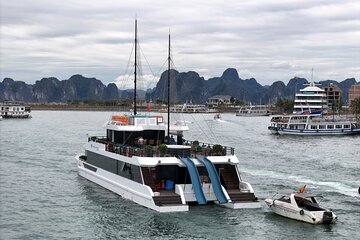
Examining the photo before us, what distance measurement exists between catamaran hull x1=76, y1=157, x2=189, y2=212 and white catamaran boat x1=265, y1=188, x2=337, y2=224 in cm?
558

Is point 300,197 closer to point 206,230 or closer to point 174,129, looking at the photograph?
point 206,230

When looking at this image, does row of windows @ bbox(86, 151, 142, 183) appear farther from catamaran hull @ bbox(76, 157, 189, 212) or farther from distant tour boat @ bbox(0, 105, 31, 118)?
distant tour boat @ bbox(0, 105, 31, 118)

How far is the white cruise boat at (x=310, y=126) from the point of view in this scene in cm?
11106

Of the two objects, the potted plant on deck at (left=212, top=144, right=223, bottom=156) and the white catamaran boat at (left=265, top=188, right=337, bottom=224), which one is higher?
the potted plant on deck at (left=212, top=144, right=223, bottom=156)

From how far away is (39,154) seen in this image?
64.8 m

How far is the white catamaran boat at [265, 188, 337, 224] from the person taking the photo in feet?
102

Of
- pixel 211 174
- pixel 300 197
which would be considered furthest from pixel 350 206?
Result: pixel 211 174

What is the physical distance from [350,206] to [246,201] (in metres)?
7.30

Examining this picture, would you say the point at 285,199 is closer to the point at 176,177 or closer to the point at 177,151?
the point at 176,177

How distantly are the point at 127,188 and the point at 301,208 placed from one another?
1170 centimetres

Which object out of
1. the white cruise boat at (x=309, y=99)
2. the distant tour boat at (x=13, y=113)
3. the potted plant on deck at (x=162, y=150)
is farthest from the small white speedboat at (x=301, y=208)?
the distant tour boat at (x=13, y=113)

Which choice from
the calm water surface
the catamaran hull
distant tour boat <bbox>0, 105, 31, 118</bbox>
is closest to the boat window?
the calm water surface

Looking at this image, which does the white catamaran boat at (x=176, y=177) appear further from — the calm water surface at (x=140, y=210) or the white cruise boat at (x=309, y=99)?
the white cruise boat at (x=309, y=99)

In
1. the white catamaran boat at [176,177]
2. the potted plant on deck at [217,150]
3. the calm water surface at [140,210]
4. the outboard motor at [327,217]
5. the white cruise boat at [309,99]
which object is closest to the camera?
the calm water surface at [140,210]
